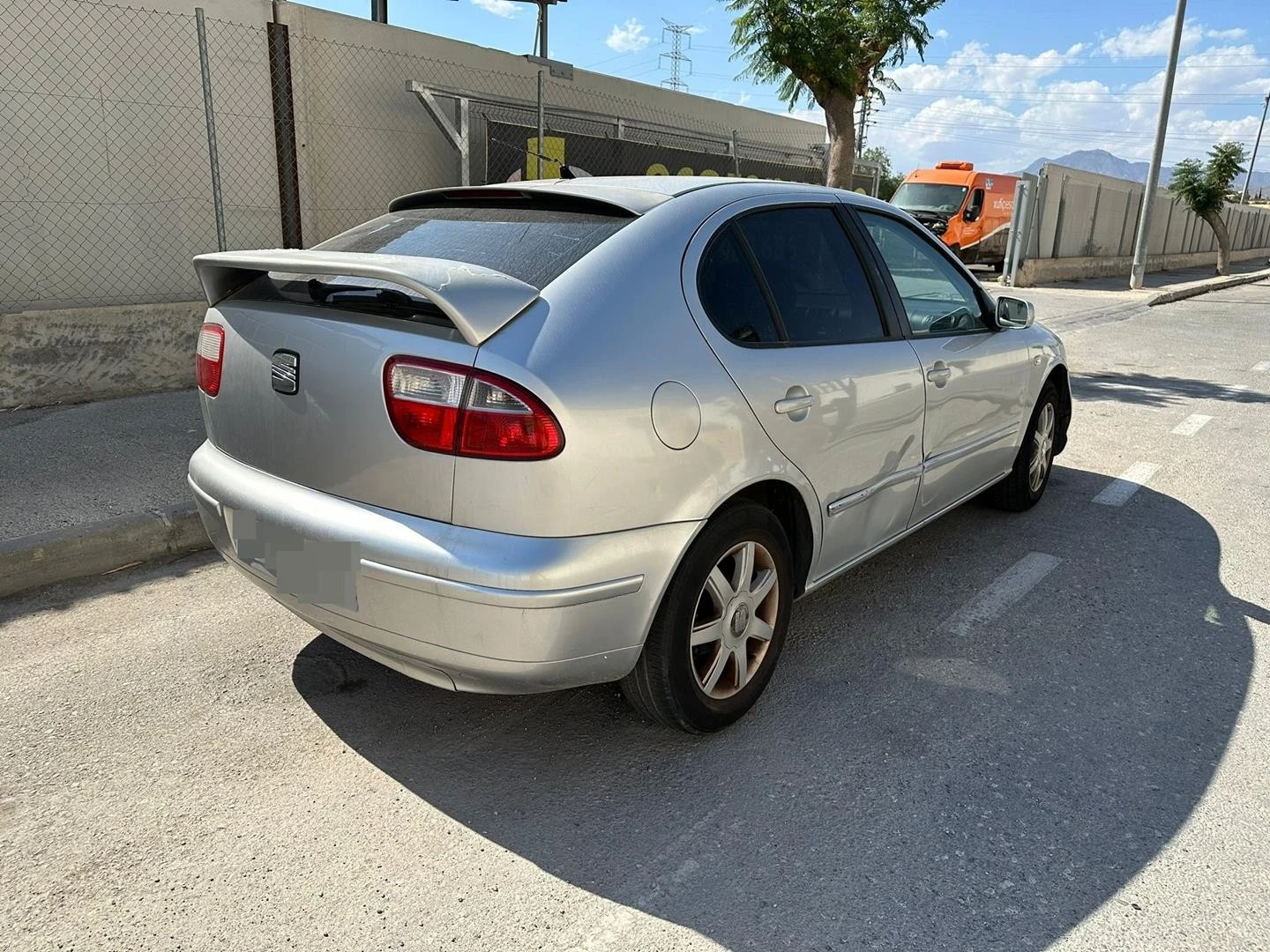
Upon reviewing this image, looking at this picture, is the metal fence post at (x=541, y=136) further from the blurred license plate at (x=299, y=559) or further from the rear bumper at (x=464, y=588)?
the rear bumper at (x=464, y=588)

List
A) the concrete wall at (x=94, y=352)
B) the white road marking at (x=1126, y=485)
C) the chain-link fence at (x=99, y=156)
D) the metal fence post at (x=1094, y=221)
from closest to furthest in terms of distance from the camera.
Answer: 1. the white road marking at (x=1126, y=485)
2. the concrete wall at (x=94, y=352)
3. the chain-link fence at (x=99, y=156)
4. the metal fence post at (x=1094, y=221)

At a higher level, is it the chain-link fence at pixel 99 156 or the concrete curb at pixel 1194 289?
the chain-link fence at pixel 99 156

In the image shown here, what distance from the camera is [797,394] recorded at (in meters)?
3.00

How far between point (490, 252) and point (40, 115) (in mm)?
6182

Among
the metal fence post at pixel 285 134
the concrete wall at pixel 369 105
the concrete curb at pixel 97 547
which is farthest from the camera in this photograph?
the concrete wall at pixel 369 105

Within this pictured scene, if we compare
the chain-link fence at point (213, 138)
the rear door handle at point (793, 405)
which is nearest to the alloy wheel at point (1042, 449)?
the rear door handle at point (793, 405)

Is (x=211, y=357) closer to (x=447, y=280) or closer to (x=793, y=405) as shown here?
(x=447, y=280)

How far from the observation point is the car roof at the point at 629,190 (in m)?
2.94

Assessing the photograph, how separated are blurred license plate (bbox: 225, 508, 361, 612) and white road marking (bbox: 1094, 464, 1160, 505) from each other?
4603 mm

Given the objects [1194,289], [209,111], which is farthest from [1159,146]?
[209,111]

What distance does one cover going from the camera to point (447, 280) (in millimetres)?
2391

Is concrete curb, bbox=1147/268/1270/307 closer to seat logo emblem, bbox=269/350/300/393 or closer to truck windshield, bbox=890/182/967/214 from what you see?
truck windshield, bbox=890/182/967/214

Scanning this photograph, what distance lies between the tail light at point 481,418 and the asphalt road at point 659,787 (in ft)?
3.41

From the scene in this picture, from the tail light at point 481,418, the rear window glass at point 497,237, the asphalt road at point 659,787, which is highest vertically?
the rear window glass at point 497,237
